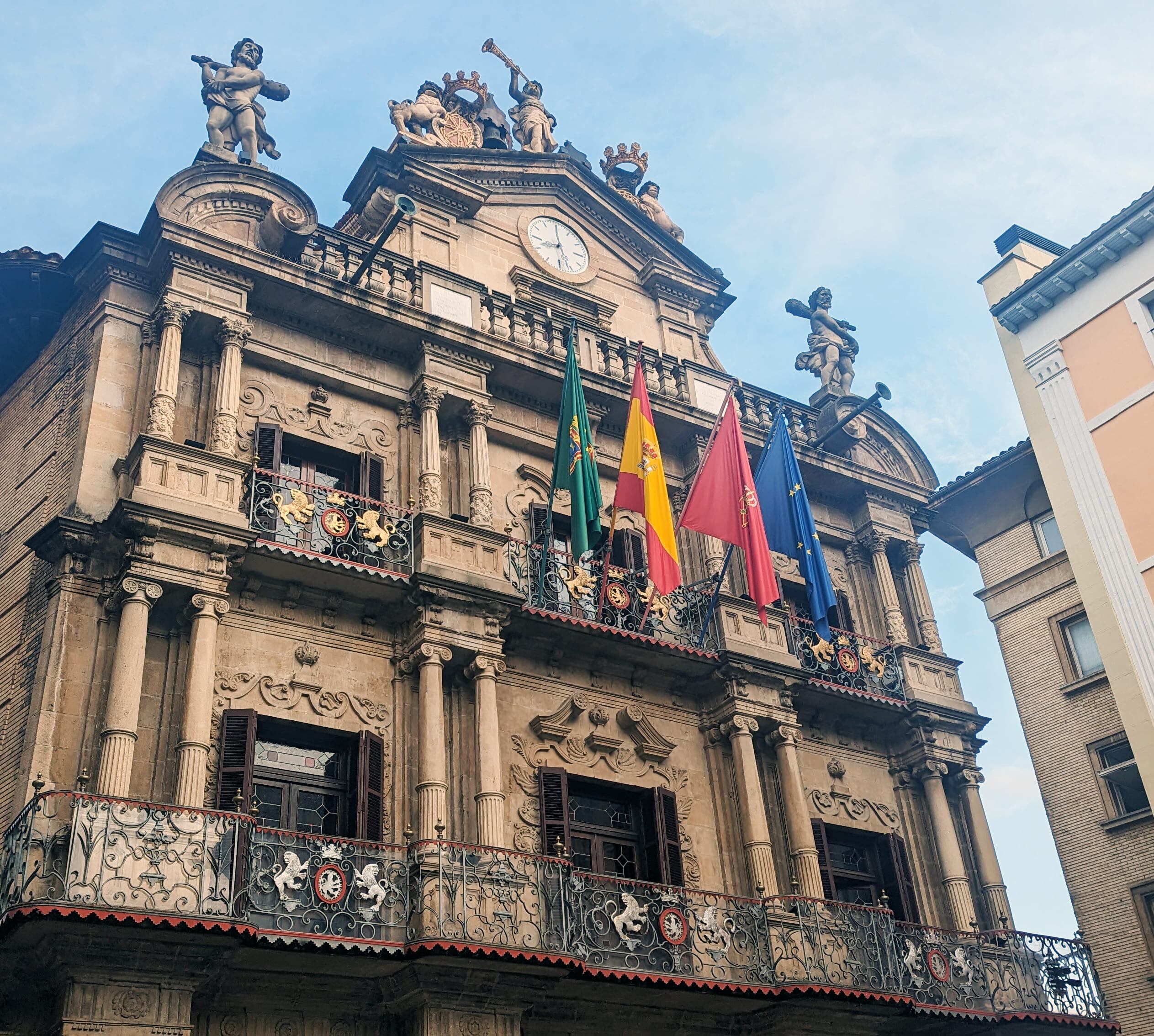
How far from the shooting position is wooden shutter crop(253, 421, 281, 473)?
60.4 ft

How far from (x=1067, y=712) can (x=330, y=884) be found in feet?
54.3

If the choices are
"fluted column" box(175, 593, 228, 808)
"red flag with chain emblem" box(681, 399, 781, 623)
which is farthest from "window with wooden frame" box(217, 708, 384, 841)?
"red flag with chain emblem" box(681, 399, 781, 623)

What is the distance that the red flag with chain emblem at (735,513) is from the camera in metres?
19.6

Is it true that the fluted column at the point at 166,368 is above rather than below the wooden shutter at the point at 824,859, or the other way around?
above

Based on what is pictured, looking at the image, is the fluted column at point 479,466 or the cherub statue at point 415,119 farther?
the cherub statue at point 415,119

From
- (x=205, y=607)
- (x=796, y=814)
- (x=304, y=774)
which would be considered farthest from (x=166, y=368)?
(x=796, y=814)

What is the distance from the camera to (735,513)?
19.9m

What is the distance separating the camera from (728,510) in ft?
65.3

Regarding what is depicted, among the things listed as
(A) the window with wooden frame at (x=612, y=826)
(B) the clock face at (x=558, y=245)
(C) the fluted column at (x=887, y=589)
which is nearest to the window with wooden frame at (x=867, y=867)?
(A) the window with wooden frame at (x=612, y=826)

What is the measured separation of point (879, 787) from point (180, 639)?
12.0 meters

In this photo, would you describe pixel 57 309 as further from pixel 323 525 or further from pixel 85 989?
pixel 85 989

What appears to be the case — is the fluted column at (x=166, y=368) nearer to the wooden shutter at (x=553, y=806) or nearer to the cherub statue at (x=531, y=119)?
the wooden shutter at (x=553, y=806)

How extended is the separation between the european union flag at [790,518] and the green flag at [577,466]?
3199mm

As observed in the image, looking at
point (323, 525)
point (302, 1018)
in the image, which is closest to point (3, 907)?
point (302, 1018)
